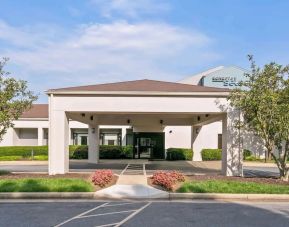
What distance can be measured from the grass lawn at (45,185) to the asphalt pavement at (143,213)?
4.15 feet

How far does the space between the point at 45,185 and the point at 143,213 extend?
5021 mm

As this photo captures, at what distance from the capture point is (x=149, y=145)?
122ft

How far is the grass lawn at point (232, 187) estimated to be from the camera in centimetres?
1405

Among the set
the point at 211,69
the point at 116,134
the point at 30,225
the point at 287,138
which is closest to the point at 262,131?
the point at 287,138

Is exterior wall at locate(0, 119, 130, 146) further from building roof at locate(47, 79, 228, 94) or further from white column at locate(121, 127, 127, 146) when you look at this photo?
building roof at locate(47, 79, 228, 94)

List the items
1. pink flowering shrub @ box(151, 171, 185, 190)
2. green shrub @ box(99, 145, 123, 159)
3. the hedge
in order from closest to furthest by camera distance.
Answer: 1. pink flowering shrub @ box(151, 171, 185, 190)
2. green shrub @ box(99, 145, 123, 159)
3. the hedge

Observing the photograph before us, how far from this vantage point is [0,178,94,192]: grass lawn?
1402cm

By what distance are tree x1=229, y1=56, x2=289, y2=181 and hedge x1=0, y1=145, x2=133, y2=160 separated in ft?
66.6

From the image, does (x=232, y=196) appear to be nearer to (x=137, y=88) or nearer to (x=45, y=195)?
(x=45, y=195)

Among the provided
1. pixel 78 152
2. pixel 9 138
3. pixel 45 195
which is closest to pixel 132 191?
pixel 45 195

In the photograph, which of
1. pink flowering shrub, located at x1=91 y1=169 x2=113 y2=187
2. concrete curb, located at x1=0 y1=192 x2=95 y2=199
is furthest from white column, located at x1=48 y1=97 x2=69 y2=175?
concrete curb, located at x1=0 y1=192 x2=95 y2=199

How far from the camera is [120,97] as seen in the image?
1897 cm

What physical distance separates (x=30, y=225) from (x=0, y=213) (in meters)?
1.88

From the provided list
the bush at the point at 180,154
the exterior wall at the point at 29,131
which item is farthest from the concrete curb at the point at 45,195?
the exterior wall at the point at 29,131
